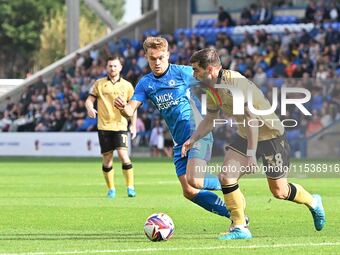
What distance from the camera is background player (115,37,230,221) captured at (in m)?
12.5

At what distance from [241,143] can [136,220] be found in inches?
119

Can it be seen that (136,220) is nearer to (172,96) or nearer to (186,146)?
(172,96)

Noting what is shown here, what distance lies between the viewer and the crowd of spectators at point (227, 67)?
113ft

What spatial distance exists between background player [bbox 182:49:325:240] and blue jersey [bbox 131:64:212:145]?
3.70 feet

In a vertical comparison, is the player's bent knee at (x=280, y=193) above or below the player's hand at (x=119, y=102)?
below

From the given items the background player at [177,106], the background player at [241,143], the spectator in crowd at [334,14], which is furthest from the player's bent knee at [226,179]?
the spectator in crowd at [334,14]

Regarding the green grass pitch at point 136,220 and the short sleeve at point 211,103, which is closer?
the green grass pitch at point 136,220

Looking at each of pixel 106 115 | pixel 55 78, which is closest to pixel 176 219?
pixel 106 115

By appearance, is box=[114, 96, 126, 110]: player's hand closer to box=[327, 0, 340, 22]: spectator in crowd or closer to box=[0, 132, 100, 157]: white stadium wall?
box=[0, 132, 100, 157]: white stadium wall

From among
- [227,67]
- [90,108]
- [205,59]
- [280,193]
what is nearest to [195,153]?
[280,193]

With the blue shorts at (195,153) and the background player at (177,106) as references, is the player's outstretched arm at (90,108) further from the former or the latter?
the blue shorts at (195,153)

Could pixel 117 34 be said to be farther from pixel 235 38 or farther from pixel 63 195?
pixel 63 195

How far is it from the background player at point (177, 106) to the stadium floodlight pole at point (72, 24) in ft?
115

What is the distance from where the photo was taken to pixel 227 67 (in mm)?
38250
